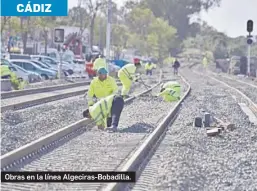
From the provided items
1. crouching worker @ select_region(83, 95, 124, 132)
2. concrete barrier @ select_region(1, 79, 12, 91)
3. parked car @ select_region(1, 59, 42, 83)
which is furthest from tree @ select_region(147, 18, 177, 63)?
crouching worker @ select_region(83, 95, 124, 132)

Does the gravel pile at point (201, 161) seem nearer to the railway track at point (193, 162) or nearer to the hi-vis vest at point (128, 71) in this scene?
the railway track at point (193, 162)

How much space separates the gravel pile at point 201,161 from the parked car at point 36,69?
24.4 m

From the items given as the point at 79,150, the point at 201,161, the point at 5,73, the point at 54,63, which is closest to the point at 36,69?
the point at 54,63

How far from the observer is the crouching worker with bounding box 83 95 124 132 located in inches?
609

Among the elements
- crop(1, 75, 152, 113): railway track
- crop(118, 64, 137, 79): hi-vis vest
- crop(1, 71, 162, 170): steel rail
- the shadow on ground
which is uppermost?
crop(118, 64, 137, 79): hi-vis vest

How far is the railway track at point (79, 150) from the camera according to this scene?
1055cm

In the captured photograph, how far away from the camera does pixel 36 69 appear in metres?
42.9

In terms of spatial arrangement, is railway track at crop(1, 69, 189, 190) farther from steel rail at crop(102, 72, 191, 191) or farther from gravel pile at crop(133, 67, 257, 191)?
Result: gravel pile at crop(133, 67, 257, 191)

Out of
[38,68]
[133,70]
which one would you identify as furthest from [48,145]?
[38,68]

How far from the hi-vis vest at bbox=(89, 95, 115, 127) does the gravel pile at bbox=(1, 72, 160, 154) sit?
0.98 m

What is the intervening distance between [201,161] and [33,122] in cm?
634

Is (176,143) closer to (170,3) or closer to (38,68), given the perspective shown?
(38,68)

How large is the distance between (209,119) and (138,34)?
314 ft

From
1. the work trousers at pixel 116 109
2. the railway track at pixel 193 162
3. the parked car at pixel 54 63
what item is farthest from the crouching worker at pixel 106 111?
the parked car at pixel 54 63
